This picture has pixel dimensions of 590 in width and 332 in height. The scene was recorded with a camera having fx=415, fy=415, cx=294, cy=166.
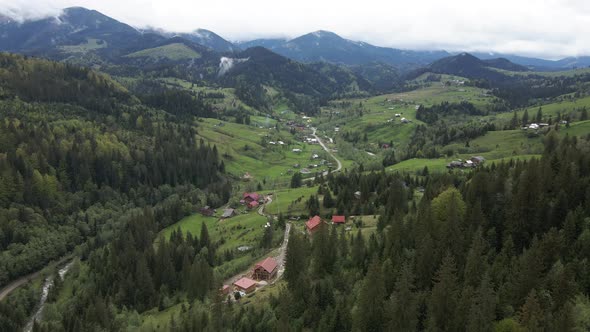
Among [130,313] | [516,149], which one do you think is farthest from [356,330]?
[516,149]

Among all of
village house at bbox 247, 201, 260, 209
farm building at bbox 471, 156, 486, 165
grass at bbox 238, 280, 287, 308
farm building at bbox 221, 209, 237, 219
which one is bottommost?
farm building at bbox 221, 209, 237, 219

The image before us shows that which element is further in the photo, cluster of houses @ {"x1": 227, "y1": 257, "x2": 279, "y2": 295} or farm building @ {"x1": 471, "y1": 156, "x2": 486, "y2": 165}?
farm building @ {"x1": 471, "y1": 156, "x2": 486, "y2": 165}

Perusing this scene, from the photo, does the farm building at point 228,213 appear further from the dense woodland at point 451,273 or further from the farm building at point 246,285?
the farm building at point 246,285

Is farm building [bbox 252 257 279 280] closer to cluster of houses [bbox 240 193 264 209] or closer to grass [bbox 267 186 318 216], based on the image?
grass [bbox 267 186 318 216]

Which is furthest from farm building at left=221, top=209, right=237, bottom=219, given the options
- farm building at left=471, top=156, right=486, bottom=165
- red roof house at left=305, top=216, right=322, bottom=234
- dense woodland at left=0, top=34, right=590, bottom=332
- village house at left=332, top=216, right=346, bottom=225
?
farm building at left=471, top=156, right=486, bottom=165

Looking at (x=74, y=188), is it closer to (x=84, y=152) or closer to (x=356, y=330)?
(x=84, y=152)

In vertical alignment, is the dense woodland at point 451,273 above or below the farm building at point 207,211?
above

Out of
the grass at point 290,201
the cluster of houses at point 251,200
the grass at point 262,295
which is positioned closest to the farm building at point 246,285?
the grass at point 262,295

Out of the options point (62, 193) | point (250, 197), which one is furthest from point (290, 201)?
point (62, 193)

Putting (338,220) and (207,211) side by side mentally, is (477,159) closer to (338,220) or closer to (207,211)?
(338,220)
